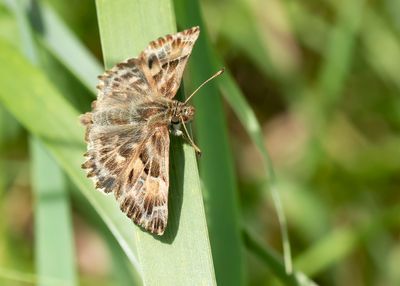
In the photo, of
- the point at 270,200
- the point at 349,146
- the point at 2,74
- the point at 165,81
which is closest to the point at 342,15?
the point at 349,146

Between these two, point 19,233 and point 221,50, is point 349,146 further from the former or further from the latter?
point 19,233

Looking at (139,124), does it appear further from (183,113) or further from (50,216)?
(50,216)

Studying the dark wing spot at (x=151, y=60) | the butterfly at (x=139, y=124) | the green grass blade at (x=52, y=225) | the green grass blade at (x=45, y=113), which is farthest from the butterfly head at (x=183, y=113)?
the green grass blade at (x=52, y=225)

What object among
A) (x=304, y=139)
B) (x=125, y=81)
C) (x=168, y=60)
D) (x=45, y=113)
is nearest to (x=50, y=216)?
(x=45, y=113)

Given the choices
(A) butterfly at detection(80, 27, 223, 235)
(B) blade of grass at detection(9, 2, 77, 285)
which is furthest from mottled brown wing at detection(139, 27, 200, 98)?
(B) blade of grass at detection(9, 2, 77, 285)

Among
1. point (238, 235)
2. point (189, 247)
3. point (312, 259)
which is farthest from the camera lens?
point (312, 259)
